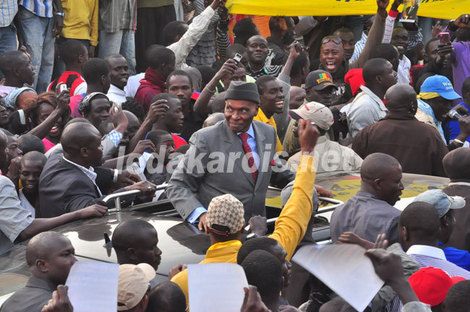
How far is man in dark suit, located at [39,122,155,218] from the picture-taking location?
6531mm

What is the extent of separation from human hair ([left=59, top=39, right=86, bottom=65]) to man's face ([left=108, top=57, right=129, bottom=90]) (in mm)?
620

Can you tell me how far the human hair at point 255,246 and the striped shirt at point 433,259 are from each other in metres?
0.86

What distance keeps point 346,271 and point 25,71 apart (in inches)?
251

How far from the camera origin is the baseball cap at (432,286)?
441 centimetres

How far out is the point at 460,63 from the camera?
11750 mm

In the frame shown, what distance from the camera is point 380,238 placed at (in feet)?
15.0

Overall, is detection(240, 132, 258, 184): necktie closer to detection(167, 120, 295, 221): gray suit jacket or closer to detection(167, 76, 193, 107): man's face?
detection(167, 120, 295, 221): gray suit jacket

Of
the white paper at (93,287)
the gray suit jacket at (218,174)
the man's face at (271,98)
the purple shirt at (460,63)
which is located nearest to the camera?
the white paper at (93,287)

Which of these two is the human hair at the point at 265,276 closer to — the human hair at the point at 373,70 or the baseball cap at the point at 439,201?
the baseball cap at the point at 439,201

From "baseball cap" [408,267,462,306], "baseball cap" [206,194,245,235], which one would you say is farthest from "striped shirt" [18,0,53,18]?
"baseball cap" [408,267,462,306]

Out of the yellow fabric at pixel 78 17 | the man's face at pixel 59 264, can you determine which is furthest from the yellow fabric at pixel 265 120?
the man's face at pixel 59 264

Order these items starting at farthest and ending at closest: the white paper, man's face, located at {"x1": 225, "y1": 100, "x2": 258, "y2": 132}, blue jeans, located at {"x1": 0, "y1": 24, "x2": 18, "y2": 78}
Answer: blue jeans, located at {"x1": 0, "y1": 24, "x2": 18, "y2": 78}
man's face, located at {"x1": 225, "y1": 100, "x2": 258, "y2": 132}
the white paper

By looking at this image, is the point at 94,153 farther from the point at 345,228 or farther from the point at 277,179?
the point at 345,228

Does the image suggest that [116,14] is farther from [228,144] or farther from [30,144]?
[228,144]
